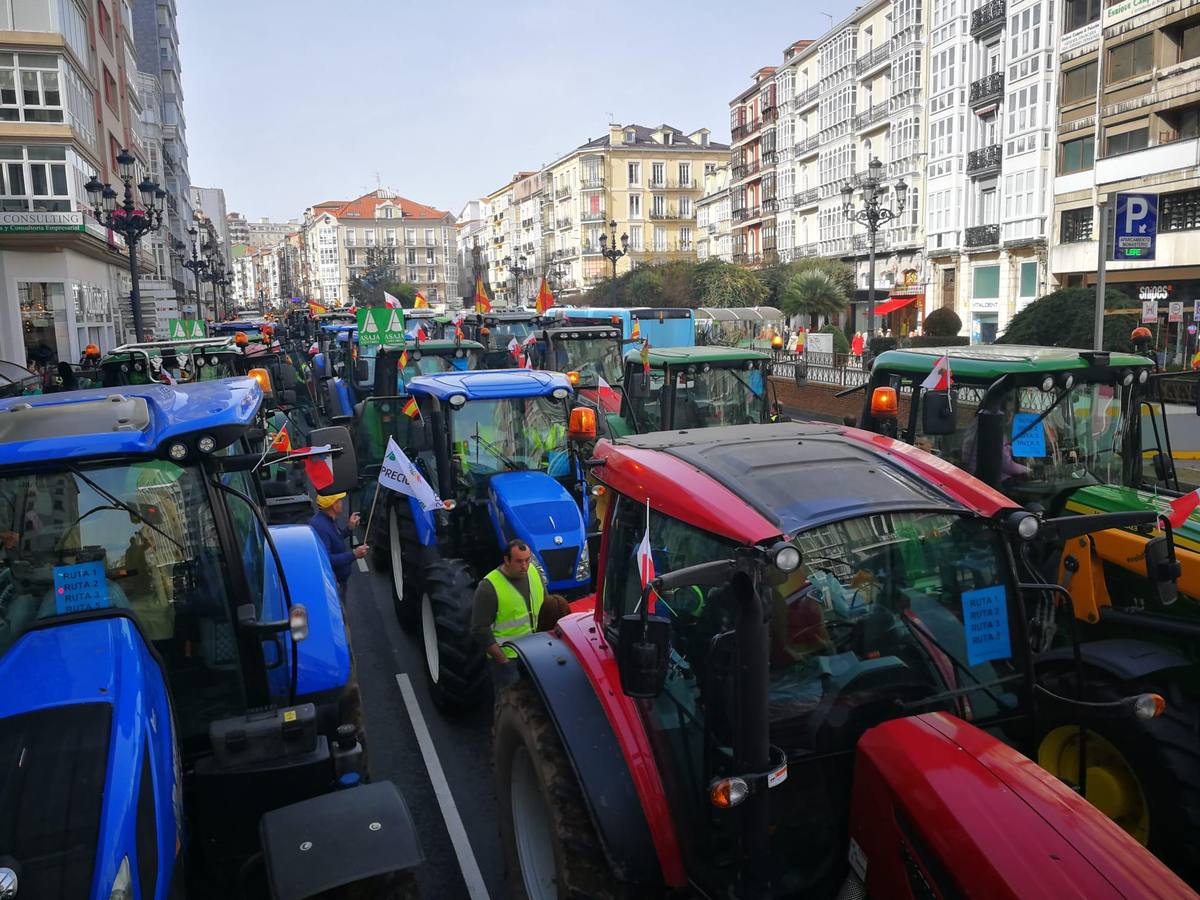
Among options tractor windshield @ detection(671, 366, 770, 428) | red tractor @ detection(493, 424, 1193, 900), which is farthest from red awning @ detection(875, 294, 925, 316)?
red tractor @ detection(493, 424, 1193, 900)

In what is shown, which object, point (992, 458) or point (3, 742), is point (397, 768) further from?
point (992, 458)

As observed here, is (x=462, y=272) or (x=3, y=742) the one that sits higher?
(x=462, y=272)

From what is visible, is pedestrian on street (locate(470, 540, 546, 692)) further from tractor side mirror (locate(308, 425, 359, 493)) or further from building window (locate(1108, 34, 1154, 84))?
building window (locate(1108, 34, 1154, 84))

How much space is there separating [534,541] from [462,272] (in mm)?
152251

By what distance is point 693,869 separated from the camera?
335cm

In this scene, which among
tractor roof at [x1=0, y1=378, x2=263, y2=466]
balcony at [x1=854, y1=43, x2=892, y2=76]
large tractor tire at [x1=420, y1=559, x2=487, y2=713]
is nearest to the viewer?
tractor roof at [x1=0, y1=378, x2=263, y2=466]

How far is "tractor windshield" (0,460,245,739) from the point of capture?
375 centimetres

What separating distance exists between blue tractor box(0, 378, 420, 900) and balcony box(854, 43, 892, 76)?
166ft

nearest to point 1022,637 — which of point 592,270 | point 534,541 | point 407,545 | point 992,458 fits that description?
point 992,458

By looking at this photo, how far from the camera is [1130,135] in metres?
33.3

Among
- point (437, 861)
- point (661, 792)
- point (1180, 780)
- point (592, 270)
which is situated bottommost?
point (437, 861)

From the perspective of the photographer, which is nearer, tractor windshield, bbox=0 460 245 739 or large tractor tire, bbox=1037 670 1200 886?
tractor windshield, bbox=0 460 245 739

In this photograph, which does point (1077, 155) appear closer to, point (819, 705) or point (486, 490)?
point (486, 490)

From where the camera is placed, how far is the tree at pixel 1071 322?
21.0 metres
